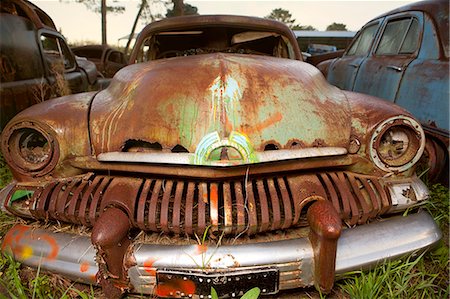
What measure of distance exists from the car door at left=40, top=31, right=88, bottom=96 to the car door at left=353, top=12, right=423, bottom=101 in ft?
11.9

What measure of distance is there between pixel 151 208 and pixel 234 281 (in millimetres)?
466

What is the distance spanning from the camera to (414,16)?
3.55 metres

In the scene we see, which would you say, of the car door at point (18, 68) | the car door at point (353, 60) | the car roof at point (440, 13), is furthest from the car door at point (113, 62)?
the car roof at point (440, 13)

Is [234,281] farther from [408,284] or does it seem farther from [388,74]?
[388,74]

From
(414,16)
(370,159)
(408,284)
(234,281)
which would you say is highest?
(414,16)

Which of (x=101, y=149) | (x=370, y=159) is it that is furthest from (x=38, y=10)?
(x=370, y=159)

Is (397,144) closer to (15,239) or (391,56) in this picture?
(15,239)

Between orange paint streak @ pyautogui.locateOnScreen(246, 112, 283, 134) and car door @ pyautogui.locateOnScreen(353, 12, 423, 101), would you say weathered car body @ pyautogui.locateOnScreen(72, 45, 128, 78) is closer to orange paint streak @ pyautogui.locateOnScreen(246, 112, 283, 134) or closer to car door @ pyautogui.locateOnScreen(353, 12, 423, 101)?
car door @ pyautogui.locateOnScreen(353, 12, 423, 101)

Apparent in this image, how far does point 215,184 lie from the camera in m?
1.61

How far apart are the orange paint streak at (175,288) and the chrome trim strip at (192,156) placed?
0.50m

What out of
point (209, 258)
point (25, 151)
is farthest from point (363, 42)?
point (25, 151)

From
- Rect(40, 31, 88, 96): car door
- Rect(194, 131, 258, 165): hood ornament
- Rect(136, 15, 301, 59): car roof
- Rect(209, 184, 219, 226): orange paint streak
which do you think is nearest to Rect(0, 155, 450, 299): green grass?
Rect(209, 184, 219, 226): orange paint streak

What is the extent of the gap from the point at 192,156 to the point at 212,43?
1.90 metres

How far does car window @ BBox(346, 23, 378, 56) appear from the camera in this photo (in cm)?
460
